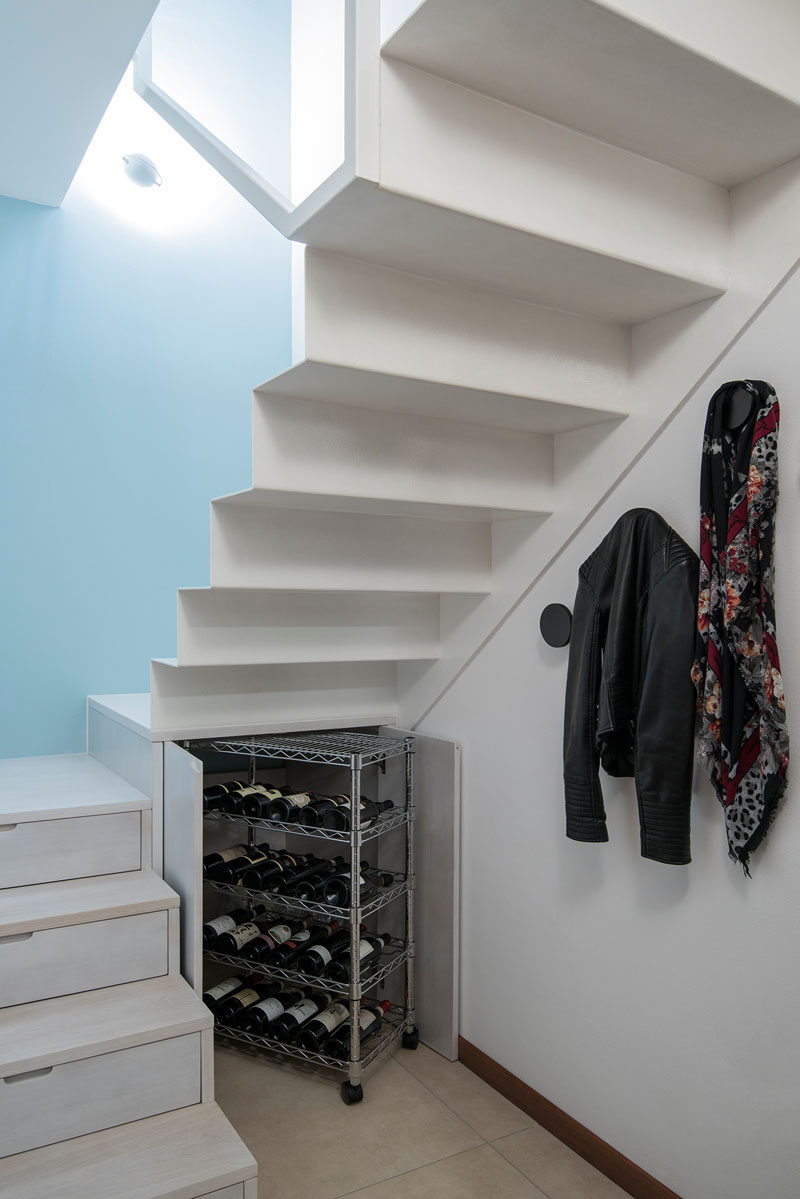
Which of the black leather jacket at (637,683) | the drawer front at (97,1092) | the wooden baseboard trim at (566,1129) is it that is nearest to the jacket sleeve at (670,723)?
the black leather jacket at (637,683)

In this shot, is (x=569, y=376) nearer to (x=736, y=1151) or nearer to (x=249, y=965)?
(x=736, y=1151)

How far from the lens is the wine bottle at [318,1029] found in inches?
98.5

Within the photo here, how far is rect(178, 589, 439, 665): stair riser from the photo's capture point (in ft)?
7.76

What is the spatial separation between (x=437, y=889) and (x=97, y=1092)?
47.2 inches

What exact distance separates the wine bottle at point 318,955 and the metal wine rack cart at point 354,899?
0.14ft

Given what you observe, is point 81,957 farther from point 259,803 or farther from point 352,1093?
point 352,1093

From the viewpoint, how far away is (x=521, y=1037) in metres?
2.41

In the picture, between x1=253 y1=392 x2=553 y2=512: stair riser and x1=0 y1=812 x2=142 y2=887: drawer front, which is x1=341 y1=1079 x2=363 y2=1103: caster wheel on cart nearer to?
x1=0 y1=812 x2=142 y2=887: drawer front

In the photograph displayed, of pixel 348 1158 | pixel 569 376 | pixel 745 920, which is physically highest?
pixel 569 376

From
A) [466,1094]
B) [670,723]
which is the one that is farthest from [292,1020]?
[670,723]

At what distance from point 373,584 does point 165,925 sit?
1030 mm

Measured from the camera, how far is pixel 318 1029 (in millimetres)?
2514

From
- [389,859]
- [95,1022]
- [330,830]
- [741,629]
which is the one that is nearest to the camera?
[741,629]

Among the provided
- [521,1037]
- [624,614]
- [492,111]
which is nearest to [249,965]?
[521,1037]
